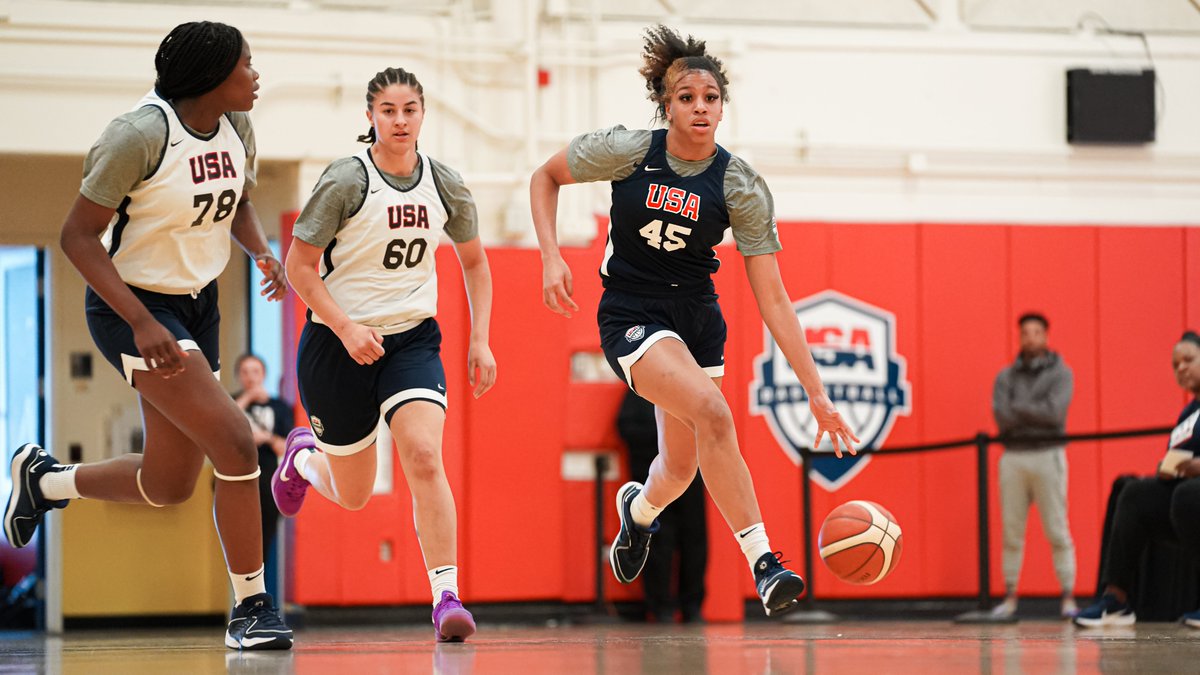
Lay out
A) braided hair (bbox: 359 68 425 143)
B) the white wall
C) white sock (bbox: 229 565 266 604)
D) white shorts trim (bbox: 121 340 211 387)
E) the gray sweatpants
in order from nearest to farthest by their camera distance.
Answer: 1. white shorts trim (bbox: 121 340 211 387)
2. white sock (bbox: 229 565 266 604)
3. braided hair (bbox: 359 68 425 143)
4. the white wall
5. the gray sweatpants

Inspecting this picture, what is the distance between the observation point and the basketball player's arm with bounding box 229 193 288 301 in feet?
17.2

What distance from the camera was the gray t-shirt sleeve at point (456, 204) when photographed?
547 centimetres

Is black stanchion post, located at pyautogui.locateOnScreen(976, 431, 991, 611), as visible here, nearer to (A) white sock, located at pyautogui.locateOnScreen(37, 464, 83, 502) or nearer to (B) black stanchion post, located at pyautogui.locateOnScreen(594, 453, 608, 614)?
(B) black stanchion post, located at pyautogui.locateOnScreen(594, 453, 608, 614)

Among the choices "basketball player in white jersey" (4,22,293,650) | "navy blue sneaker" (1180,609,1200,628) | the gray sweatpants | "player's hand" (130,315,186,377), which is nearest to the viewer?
"player's hand" (130,315,186,377)

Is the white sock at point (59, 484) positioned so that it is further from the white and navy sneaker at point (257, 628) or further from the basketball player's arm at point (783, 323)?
the basketball player's arm at point (783, 323)

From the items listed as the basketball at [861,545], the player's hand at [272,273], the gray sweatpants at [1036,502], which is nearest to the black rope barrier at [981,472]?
the gray sweatpants at [1036,502]

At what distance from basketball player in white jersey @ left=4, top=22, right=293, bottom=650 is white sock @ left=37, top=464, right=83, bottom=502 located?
23 cm

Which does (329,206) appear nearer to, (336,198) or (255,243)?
(336,198)

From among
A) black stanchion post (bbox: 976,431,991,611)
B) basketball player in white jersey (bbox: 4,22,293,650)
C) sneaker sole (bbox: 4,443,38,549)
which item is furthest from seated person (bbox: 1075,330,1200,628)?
sneaker sole (bbox: 4,443,38,549)

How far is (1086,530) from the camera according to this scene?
10.4 meters

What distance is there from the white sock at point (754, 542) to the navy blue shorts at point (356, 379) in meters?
1.13

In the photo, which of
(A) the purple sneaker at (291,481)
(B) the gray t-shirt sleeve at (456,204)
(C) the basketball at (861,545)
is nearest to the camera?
(C) the basketball at (861,545)

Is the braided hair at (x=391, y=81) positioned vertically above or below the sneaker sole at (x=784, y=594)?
above

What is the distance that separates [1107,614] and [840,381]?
2.92 m
